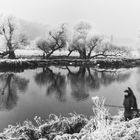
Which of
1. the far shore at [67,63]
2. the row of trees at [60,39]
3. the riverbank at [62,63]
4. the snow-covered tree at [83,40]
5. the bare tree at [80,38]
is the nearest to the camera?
the riverbank at [62,63]

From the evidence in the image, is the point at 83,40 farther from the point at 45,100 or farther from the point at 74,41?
the point at 45,100

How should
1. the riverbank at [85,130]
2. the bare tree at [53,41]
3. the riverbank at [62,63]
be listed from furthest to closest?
Answer: the bare tree at [53,41] → the riverbank at [62,63] → the riverbank at [85,130]

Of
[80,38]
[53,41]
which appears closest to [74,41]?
[80,38]

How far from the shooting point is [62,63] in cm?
→ 5297

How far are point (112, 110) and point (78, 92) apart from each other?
6.78 m

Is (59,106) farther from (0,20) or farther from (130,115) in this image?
(0,20)

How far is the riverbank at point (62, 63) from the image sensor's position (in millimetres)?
39844

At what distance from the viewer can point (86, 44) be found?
57312 millimetres

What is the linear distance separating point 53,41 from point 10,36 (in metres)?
10.00

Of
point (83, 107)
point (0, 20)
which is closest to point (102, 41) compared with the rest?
point (0, 20)

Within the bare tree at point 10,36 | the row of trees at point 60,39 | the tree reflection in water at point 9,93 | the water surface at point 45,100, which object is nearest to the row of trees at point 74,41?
the row of trees at point 60,39

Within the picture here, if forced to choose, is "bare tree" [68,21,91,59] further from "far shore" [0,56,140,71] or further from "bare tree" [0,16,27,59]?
"bare tree" [0,16,27,59]

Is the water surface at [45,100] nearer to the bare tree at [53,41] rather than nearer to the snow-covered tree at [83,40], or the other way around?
the bare tree at [53,41]

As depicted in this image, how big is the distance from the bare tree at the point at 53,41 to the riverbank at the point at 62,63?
5090mm
